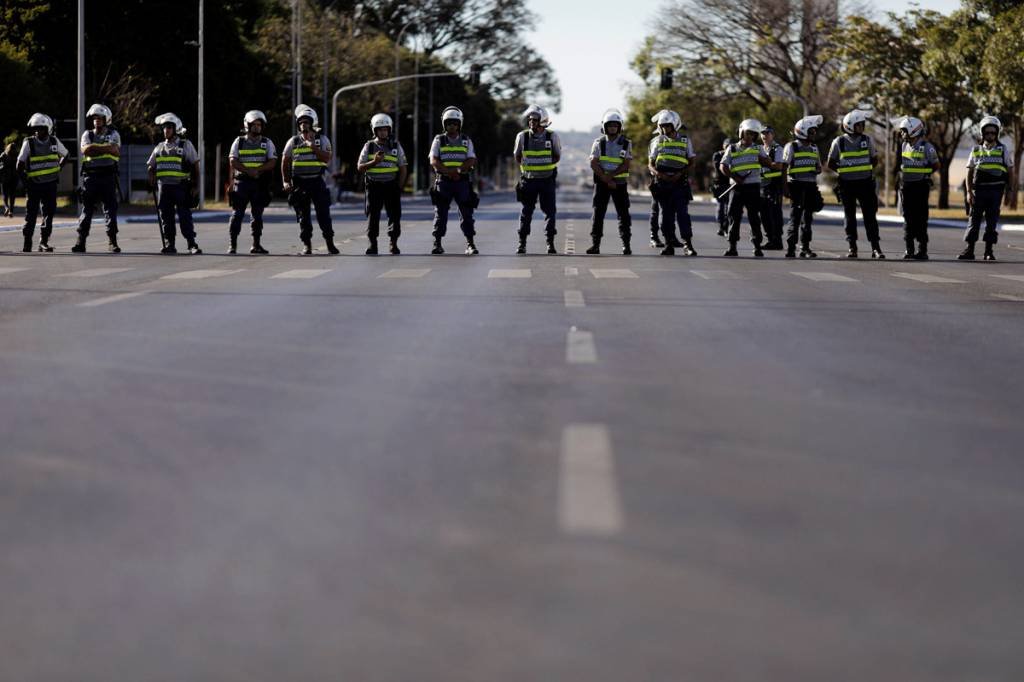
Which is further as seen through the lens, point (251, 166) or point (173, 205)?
point (173, 205)

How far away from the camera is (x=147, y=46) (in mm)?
60031

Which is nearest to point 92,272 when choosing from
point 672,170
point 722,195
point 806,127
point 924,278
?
point 672,170

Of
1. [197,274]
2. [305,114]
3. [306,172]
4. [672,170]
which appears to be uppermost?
[305,114]

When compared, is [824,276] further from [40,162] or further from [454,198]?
[40,162]

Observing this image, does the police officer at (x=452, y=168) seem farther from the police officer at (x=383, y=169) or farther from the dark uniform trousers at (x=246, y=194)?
the dark uniform trousers at (x=246, y=194)

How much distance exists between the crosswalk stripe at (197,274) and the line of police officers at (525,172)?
401 centimetres

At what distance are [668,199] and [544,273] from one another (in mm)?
5382

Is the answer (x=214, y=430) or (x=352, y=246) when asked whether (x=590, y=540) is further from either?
(x=352, y=246)

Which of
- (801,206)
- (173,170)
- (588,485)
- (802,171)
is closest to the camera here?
(588,485)

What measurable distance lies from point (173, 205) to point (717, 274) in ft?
26.8

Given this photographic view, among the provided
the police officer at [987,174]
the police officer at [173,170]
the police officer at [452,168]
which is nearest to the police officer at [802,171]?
the police officer at [987,174]

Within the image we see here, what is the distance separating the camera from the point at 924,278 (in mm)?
19203

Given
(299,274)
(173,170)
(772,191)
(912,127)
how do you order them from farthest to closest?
(772,191)
(173,170)
(912,127)
(299,274)

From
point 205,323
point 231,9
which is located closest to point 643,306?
point 205,323
